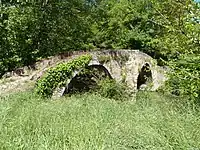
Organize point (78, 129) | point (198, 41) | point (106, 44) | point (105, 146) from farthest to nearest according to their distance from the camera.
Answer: point (106, 44)
point (198, 41)
point (78, 129)
point (105, 146)

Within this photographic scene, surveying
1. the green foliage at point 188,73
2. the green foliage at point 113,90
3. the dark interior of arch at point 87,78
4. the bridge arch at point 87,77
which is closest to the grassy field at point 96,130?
the green foliage at point 188,73

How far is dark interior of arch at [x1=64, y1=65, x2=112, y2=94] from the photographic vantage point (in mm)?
16156

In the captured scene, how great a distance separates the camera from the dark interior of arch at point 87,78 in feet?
53.0

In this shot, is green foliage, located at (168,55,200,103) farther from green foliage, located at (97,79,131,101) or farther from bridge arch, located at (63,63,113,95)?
bridge arch, located at (63,63,113,95)

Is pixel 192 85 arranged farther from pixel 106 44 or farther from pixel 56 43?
pixel 106 44

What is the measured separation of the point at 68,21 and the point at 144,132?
1352 centimetres

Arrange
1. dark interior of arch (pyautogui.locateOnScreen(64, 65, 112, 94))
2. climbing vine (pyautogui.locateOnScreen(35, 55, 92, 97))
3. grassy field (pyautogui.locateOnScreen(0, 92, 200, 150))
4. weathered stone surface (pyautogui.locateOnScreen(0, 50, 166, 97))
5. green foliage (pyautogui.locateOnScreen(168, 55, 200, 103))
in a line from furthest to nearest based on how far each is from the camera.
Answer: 1. dark interior of arch (pyautogui.locateOnScreen(64, 65, 112, 94))
2. weathered stone surface (pyautogui.locateOnScreen(0, 50, 166, 97))
3. climbing vine (pyautogui.locateOnScreen(35, 55, 92, 97))
4. green foliage (pyautogui.locateOnScreen(168, 55, 200, 103))
5. grassy field (pyautogui.locateOnScreen(0, 92, 200, 150))

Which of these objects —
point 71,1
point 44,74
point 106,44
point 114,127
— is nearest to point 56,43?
point 71,1

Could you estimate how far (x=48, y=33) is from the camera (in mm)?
18328

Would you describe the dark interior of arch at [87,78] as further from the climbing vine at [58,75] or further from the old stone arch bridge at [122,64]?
the climbing vine at [58,75]

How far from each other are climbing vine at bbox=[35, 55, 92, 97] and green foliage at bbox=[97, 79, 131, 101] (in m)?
1.06

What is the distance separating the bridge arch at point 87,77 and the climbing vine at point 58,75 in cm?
40

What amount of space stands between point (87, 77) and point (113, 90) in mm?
1406

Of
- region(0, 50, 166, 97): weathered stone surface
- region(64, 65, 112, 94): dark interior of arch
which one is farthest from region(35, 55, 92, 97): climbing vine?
region(64, 65, 112, 94): dark interior of arch
